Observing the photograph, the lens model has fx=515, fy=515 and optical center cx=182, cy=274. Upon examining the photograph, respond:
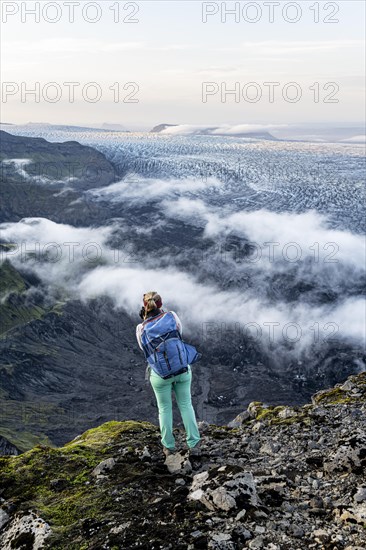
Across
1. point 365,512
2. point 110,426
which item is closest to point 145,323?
point 365,512

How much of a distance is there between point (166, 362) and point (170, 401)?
158 cm

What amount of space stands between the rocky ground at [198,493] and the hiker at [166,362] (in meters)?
0.84

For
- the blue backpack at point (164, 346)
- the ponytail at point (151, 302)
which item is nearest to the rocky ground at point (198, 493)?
the blue backpack at point (164, 346)

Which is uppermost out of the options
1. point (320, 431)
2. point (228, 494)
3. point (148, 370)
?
point (148, 370)

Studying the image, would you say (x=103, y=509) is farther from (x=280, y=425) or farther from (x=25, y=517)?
(x=280, y=425)

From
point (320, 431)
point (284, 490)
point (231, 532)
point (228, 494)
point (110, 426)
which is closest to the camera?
point (231, 532)

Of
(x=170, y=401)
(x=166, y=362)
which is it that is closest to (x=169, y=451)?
(x=170, y=401)

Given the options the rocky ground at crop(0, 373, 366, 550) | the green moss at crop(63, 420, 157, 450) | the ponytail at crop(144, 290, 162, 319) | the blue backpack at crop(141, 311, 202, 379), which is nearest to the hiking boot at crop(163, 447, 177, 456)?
the rocky ground at crop(0, 373, 366, 550)

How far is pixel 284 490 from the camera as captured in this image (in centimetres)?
1259

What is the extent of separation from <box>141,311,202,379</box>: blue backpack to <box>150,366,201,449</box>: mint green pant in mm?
453

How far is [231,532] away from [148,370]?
580 centimetres

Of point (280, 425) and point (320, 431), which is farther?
point (280, 425)

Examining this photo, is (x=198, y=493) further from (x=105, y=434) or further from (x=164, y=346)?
(x=105, y=434)

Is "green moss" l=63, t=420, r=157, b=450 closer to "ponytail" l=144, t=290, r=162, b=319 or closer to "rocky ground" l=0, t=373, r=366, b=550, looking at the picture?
"rocky ground" l=0, t=373, r=366, b=550
